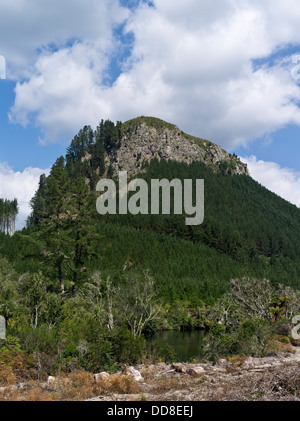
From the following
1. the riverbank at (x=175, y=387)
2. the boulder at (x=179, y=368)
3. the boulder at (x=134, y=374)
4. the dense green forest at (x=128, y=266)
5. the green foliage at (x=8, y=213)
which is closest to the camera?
the riverbank at (x=175, y=387)

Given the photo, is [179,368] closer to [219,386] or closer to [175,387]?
[175,387]

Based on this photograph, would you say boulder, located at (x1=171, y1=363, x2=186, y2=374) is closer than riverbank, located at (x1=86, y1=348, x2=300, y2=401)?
No

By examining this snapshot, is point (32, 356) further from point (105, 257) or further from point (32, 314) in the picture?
point (105, 257)

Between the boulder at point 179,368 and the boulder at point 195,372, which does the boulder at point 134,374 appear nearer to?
the boulder at point 179,368

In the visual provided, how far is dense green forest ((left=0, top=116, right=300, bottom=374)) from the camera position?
73.8ft

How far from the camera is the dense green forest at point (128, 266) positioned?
22500mm

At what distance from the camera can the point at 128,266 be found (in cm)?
8169

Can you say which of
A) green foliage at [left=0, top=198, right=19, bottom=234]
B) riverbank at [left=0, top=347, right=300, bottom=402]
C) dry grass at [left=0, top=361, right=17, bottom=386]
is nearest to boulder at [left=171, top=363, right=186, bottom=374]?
riverbank at [left=0, top=347, right=300, bottom=402]

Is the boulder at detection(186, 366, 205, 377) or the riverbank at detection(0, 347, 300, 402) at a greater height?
the riverbank at detection(0, 347, 300, 402)

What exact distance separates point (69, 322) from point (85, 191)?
23.2m

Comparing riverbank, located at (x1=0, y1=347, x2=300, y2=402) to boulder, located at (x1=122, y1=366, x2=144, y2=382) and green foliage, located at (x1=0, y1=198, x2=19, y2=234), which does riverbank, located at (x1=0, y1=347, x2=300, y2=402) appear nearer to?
boulder, located at (x1=122, y1=366, x2=144, y2=382)

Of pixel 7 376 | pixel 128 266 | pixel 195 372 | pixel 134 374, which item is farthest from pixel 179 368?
pixel 128 266

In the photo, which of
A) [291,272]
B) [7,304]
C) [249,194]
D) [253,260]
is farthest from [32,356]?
[249,194]

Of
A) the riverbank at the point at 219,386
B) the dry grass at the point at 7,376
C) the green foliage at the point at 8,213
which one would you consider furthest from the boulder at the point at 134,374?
the green foliage at the point at 8,213
